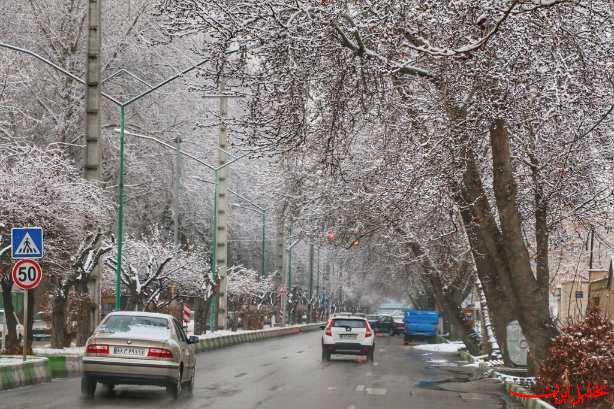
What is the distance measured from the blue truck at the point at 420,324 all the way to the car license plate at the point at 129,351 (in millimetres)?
43979

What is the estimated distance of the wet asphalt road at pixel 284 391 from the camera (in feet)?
58.0

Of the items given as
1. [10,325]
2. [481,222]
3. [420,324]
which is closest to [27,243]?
[10,325]

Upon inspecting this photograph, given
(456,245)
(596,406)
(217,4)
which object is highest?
(217,4)

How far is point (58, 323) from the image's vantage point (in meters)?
29.7

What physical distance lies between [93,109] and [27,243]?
6.93 metres

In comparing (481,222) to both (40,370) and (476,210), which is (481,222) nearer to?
(476,210)

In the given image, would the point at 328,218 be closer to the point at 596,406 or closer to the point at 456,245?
the point at 456,245

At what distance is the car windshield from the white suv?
668 inches

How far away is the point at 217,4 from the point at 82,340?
14746 millimetres

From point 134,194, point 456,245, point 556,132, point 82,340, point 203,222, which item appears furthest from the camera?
point 203,222

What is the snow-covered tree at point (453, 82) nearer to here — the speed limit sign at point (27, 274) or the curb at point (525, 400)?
the curb at point (525, 400)

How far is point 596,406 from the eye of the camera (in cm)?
1658

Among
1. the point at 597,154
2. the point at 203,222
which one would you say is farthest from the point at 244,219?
the point at 597,154

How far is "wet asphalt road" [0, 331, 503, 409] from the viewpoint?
17.7 metres
